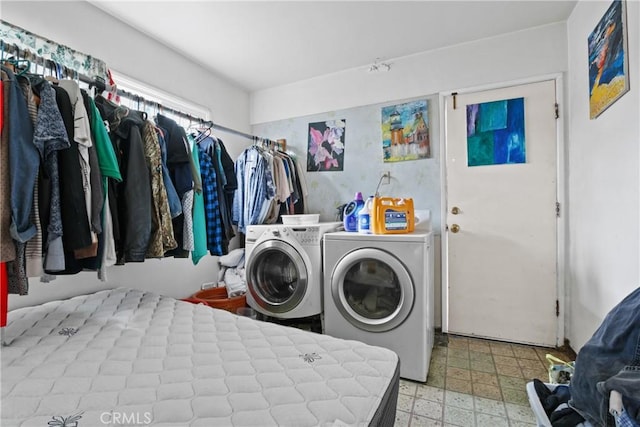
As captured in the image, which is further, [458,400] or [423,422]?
[458,400]

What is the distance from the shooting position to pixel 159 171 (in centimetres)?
150

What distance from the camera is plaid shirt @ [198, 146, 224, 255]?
1854 millimetres

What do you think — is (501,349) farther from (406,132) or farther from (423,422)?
(406,132)

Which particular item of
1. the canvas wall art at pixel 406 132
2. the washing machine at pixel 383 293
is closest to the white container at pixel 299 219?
the washing machine at pixel 383 293

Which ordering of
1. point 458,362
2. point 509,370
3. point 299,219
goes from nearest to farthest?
point 509,370 → point 458,362 → point 299,219

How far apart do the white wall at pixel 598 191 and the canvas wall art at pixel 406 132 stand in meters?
1.02

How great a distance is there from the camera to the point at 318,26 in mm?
2135

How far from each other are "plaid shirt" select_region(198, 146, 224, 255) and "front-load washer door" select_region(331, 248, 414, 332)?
826 mm

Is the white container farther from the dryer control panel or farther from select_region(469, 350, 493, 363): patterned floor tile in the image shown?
select_region(469, 350, 493, 363): patterned floor tile

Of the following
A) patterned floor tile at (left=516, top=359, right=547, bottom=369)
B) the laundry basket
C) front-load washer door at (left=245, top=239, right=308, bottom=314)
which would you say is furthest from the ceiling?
patterned floor tile at (left=516, top=359, right=547, bottom=369)

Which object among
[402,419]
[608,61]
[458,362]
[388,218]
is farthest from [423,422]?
[608,61]

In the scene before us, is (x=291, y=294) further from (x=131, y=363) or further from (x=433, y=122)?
(x=433, y=122)

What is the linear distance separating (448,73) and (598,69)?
41.0 inches

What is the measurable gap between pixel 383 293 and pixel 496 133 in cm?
161
